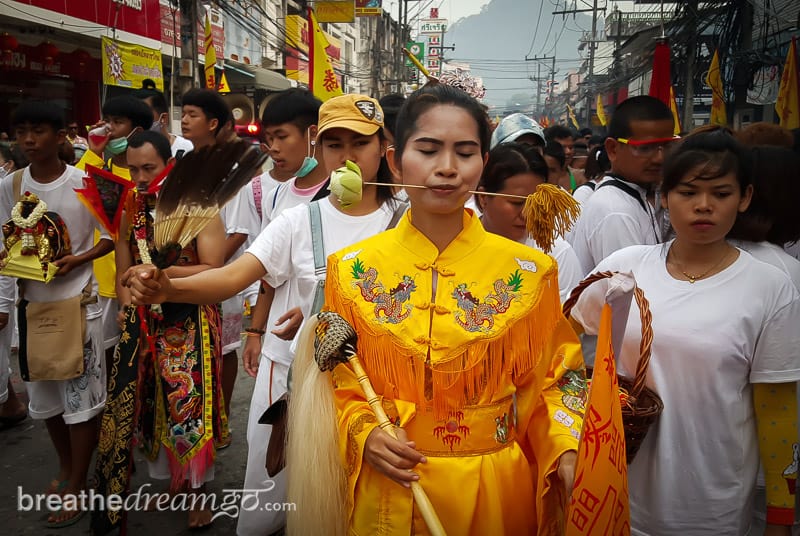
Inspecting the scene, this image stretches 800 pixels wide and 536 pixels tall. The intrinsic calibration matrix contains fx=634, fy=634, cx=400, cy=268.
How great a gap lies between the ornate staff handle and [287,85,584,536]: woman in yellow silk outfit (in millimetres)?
40

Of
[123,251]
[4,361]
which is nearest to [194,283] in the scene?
[123,251]

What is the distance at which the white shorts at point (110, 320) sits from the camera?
410 centimetres

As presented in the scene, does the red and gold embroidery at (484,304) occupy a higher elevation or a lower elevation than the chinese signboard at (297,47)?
lower

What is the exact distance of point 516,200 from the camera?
2781 millimetres

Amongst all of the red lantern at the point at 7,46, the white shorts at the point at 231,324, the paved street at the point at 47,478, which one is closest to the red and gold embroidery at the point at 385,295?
the paved street at the point at 47,478

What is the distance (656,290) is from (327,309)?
114 centimetres

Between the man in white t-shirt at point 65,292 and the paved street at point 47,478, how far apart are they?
0.23 meters

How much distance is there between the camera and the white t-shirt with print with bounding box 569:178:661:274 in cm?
341

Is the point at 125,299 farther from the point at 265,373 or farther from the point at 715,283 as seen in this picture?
the point at 715,283

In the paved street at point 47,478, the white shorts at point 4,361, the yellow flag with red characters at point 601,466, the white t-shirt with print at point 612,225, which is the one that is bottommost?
the paved street at point 47,478

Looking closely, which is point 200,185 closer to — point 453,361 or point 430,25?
point 453,361

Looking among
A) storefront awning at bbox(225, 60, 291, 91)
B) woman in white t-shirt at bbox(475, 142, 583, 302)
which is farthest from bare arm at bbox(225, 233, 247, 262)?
storefront awning at bbox(225, 60, 291, 91)

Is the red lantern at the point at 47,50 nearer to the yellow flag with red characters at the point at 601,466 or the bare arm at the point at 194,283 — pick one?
the bare arm at the point at 194,283

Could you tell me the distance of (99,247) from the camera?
148 inches
